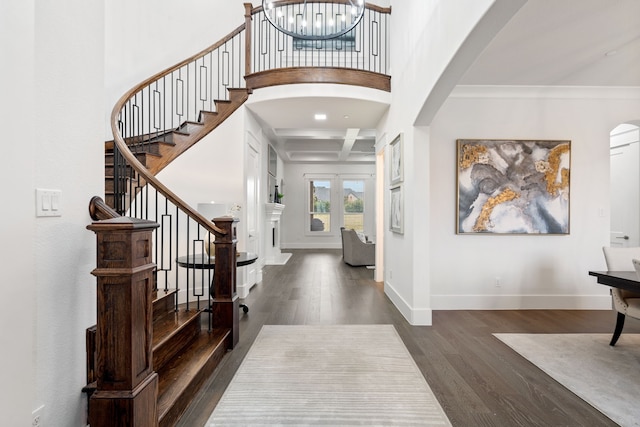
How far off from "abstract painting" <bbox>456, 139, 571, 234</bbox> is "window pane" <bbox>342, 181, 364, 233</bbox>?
275 inches

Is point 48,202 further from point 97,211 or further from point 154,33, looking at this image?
point 154,33

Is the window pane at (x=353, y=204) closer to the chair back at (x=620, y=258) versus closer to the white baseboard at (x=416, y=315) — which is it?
the white baseboard at (x=416, y=315)

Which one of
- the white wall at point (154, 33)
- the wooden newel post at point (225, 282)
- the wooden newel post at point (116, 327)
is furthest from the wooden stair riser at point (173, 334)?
the white wall at point (154, 33)

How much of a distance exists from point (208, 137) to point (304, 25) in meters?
2.26

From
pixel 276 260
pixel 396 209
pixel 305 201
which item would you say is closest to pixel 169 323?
pixel 396 209

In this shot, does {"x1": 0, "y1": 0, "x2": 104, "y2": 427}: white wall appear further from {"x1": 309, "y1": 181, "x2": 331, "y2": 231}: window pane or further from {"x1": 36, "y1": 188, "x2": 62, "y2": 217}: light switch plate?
{"x1": 309, "y1": 181, "x2": 331, "y2": 231}: window pane

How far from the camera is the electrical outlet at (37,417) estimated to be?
1.43 meters

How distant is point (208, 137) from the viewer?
14.5 ft

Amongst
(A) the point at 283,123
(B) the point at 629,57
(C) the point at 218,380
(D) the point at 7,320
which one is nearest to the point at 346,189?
(A) the point at 283,123

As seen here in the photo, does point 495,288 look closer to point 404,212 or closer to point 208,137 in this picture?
point 404,212

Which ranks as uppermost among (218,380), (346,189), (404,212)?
(346,189)

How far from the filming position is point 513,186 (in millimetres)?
4055

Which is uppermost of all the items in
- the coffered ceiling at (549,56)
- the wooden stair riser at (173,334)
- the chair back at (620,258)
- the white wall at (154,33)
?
the white wall at (154,33)

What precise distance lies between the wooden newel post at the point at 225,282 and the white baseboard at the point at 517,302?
8.22 ft
